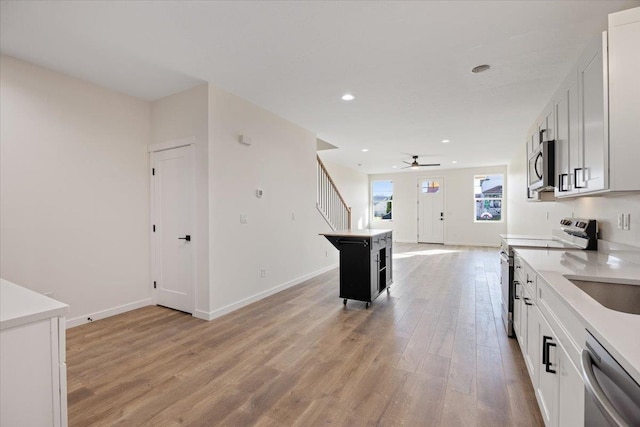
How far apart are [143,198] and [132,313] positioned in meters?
1.45

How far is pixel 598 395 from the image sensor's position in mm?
764

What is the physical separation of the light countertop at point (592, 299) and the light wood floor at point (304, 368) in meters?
0.91

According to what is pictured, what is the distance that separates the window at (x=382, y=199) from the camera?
432 inches

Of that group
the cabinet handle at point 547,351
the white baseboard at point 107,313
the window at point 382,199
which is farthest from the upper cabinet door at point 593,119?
the window at point 382,199

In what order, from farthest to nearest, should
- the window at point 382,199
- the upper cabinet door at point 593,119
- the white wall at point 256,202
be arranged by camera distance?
the window at point 382,199, the white wall at point 256,202, the upper cabinet door at point 593,119

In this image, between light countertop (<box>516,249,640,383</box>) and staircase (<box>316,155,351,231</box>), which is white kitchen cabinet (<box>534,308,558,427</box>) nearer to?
light countertop (<box>516,249,640,383</box>)

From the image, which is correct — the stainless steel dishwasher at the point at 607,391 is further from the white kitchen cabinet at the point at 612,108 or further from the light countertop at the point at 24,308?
the light countertop at the point at 24,308

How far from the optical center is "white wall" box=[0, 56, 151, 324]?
2.78m

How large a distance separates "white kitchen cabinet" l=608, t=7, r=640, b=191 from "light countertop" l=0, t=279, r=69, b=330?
278 centimetres

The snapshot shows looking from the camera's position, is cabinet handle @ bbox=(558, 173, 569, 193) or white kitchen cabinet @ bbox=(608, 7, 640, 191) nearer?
white kitchen cabinet @ bbox=(608, 7, 640, 191)

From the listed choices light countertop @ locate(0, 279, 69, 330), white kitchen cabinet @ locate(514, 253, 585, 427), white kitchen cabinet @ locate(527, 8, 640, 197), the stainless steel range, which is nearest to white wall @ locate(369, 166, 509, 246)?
the stainless steel range

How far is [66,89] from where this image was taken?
313 centimetres

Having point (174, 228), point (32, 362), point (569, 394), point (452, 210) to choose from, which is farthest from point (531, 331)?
point (452, 210)

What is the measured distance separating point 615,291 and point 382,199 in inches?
383
